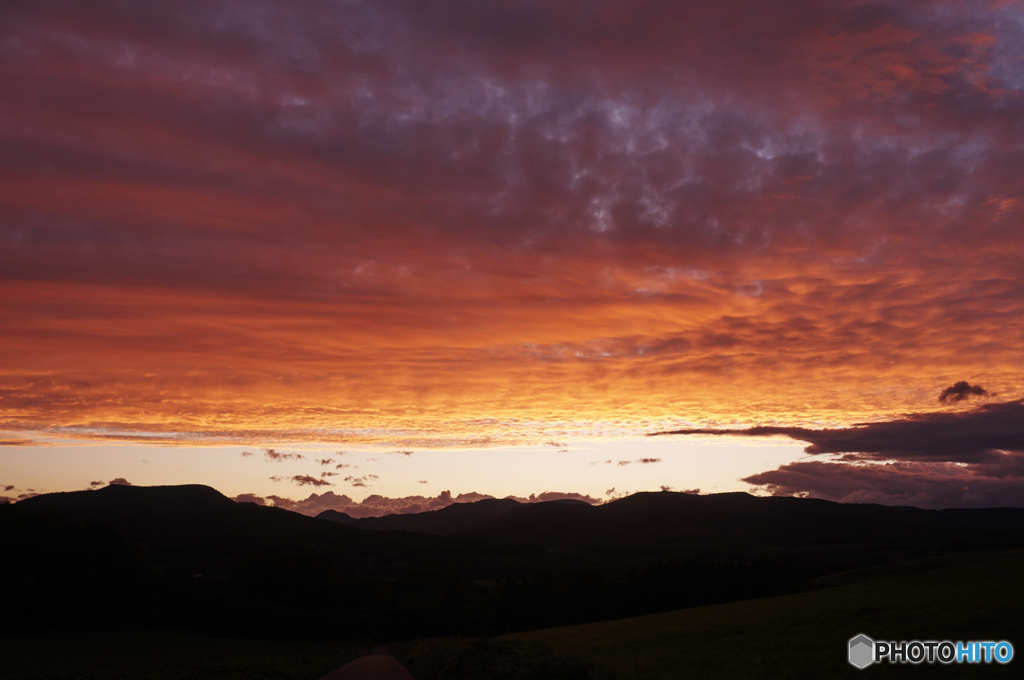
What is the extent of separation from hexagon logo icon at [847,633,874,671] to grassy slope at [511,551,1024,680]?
493mm

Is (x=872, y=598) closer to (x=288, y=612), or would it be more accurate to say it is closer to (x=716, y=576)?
(x=716, y=576)

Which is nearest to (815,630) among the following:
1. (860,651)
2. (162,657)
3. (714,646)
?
(714,646)

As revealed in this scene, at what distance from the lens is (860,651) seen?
40.2 meters

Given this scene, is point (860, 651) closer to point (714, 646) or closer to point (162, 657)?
point (714, 646)

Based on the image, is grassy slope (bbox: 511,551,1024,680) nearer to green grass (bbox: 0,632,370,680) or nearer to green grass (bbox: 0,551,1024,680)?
green grass (bbox: 0,551,1024,680)

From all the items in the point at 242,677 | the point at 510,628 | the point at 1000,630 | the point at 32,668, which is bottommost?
the point at 510,628

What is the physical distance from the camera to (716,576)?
384ft

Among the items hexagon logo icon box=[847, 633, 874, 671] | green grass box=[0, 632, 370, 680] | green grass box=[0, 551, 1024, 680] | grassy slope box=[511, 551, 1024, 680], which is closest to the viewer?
hexagon logo icon box=[847, 633, 874, 671]

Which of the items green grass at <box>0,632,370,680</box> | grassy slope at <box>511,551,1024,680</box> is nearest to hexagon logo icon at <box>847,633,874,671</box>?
grassy slope at <box>511,551,1024,680</box>

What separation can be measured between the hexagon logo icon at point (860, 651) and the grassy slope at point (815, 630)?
49 cm

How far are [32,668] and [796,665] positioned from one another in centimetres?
6175

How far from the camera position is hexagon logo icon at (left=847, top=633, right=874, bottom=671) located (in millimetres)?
38062

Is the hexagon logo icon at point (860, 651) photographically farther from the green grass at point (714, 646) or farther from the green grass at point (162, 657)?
the green grass at point (162, 657)

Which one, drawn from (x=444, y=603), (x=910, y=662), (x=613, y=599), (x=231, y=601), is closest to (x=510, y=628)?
(x=444, y=603)
